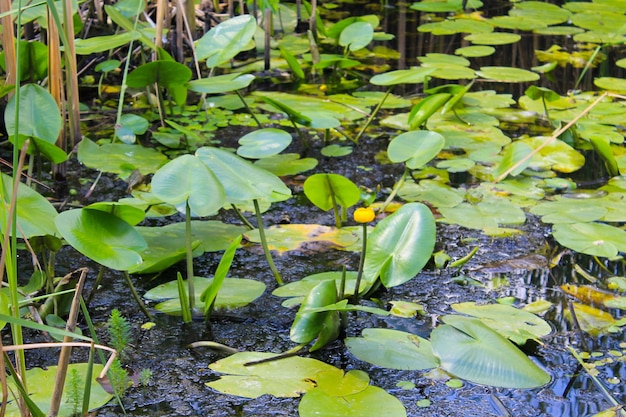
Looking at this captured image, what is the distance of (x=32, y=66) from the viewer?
2.02 meters

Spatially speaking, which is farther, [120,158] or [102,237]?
[120,158]

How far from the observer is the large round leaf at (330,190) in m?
1.53

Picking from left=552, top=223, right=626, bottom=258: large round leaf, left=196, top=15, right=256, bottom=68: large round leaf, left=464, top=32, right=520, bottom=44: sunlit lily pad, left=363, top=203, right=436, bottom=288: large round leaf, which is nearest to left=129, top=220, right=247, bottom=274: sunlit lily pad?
left=363, top=203, right=436, bottom=288: large round leaf

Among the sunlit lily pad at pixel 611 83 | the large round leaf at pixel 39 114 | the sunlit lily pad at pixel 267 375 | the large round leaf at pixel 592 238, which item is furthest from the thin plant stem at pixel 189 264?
the sunlit lily pad at pixel 611 83

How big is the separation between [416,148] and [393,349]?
75cm

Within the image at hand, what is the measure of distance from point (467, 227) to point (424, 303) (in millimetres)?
368

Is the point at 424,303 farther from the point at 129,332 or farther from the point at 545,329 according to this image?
the point at 129,332

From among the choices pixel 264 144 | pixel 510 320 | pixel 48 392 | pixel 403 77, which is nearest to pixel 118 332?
pixel 48 392

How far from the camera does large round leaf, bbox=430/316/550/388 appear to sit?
3.86 ft

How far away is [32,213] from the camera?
137 centimetres

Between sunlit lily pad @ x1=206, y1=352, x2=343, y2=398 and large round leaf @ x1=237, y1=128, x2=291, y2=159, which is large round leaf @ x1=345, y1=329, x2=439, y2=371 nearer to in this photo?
sunlit lily pad @ x1=206, y1=352, x2=343, y2=398

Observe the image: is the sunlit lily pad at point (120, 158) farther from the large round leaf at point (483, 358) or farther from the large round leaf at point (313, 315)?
the large round leaf at point (483, 358)

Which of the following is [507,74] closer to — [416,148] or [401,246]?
[416,148]

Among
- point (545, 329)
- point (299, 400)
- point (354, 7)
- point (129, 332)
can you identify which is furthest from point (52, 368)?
point (354, 7)
